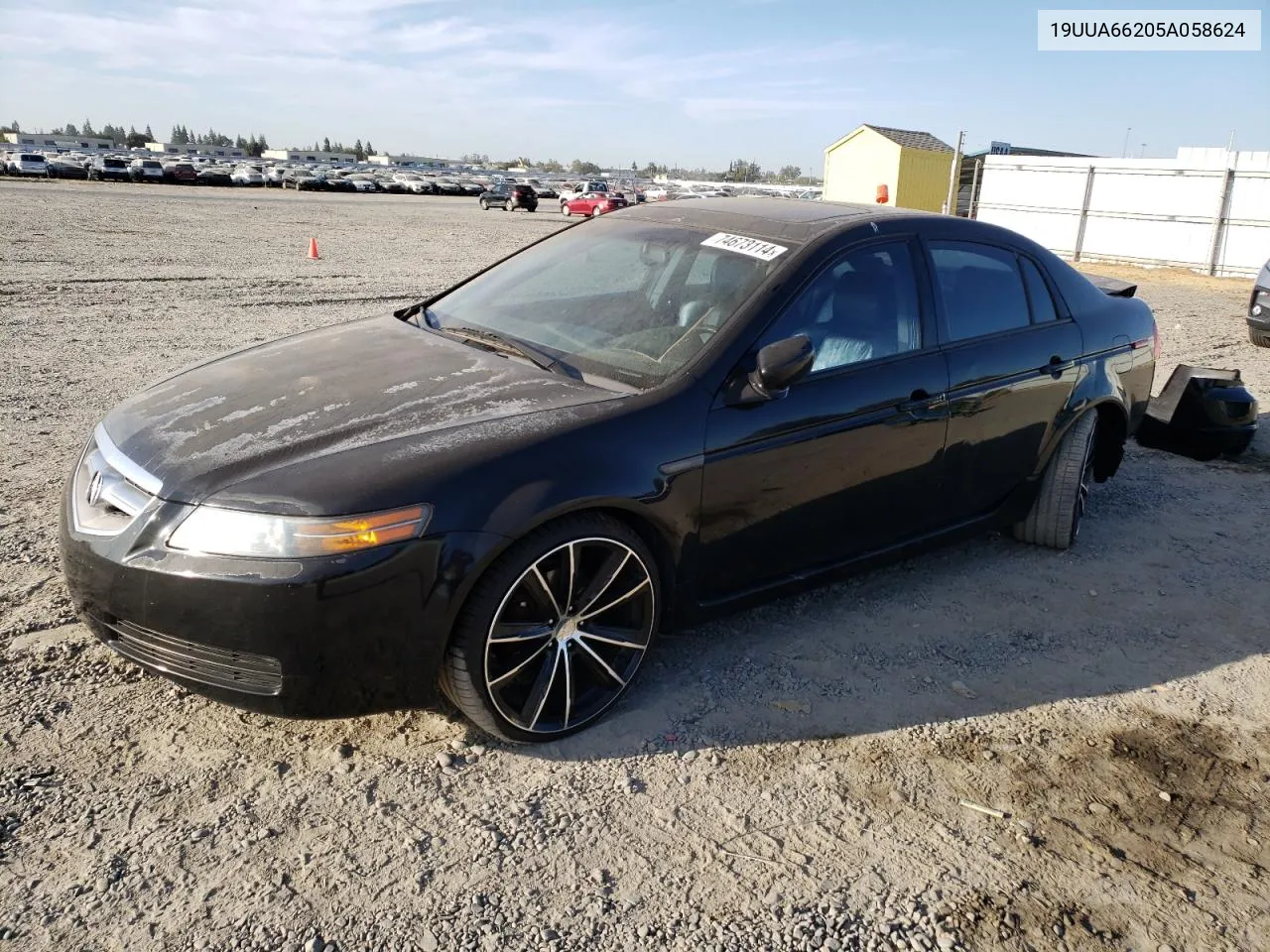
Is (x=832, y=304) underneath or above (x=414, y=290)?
above

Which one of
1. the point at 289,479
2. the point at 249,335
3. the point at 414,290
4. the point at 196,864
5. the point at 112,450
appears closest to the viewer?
the point at 196,864

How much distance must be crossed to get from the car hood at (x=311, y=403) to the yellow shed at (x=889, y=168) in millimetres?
35248

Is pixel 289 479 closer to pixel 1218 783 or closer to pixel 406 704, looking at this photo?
pixel 406 704

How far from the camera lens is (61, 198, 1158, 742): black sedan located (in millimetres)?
2666

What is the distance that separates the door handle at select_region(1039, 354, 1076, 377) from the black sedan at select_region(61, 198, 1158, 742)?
1 cm

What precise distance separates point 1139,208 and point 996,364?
2353 cm

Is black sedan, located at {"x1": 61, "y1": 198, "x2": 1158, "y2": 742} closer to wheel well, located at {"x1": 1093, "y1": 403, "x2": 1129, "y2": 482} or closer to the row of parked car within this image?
wheel well, located at {"x1": 1093, "y1": 403, "x2": 1129, "y2": 482}

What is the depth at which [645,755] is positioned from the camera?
309 centimetres

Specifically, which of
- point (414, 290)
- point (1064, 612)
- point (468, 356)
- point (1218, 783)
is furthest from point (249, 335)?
point (1218, 783)

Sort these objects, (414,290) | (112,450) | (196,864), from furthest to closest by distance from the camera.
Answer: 1. (414,290)
2. (112,450)
3. (196,864)

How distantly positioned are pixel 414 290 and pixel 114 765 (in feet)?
37.2

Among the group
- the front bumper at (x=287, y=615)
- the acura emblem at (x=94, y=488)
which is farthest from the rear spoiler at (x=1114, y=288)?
the acura emblem at (x=94, y=488)

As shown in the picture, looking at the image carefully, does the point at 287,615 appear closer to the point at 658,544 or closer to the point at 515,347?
the point at 658,544

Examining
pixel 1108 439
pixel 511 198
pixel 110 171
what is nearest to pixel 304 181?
pixel 110 171
